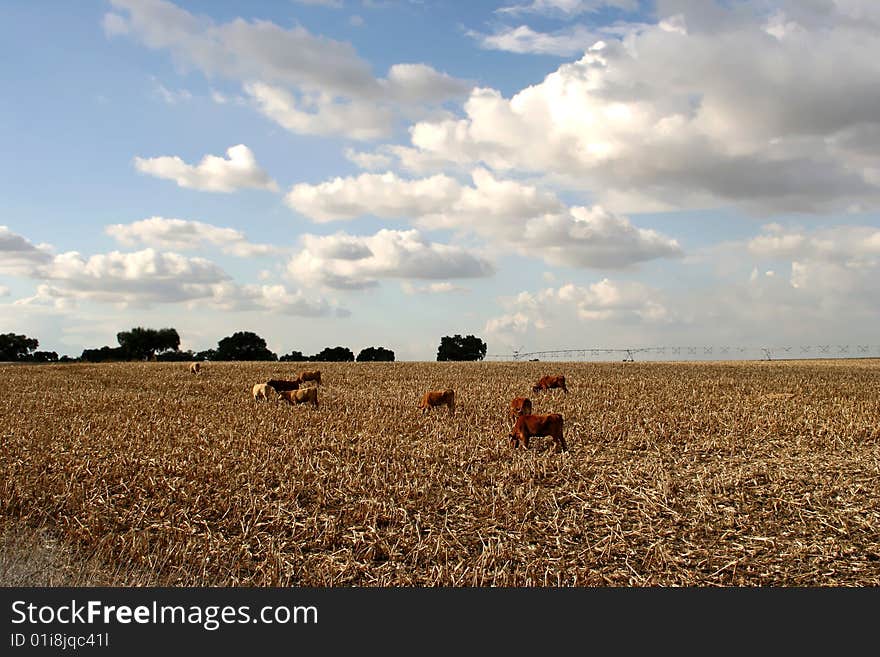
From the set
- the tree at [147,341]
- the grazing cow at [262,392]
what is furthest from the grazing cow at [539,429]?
the tree at [147,341]

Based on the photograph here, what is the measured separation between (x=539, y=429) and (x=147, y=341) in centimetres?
9195

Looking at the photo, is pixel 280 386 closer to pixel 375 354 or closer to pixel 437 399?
pixel 437 399

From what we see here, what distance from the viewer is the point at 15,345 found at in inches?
3871

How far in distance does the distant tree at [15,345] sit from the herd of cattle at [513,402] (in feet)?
260

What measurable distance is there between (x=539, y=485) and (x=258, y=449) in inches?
258

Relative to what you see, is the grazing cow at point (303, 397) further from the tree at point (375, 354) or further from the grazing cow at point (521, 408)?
the tree at point (375, 354)

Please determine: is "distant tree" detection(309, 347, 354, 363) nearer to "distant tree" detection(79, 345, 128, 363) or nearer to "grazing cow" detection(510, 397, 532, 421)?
"distant tree" detection(79, 345, 128, 363)

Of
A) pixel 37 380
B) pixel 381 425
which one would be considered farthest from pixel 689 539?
pixel 37 380

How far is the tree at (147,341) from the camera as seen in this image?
319ft

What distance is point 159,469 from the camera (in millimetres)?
13984

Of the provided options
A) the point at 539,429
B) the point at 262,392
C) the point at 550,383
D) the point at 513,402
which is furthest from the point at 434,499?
the point at 550,383

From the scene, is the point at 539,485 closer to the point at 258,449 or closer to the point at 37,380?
the point at 258,449

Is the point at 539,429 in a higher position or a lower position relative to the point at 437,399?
lower

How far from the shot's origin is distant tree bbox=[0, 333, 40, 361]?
320 feet
